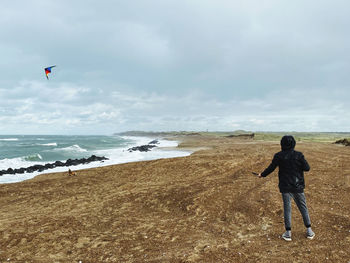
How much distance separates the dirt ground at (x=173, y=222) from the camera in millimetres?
5520

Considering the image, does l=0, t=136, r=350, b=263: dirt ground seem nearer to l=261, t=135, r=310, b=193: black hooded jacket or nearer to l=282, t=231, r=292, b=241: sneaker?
l=282, t=231, r=292, b=241: sneaker

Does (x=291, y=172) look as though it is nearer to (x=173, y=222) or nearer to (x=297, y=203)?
(x=297, y=203)

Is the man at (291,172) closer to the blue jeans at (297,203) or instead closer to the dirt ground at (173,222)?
the blue jeans at (297,203)

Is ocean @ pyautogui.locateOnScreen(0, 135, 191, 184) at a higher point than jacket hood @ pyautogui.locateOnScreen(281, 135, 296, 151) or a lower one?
lower

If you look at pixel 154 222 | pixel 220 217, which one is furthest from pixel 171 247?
pixel 220 217

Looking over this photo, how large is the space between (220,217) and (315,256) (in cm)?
324

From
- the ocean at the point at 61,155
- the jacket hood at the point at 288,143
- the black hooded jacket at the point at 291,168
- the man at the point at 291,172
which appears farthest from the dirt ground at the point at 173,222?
the ocean at the point at 61,155

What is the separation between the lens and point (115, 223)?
7.75 m

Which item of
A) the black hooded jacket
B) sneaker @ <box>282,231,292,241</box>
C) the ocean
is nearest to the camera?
the black hooded jacket

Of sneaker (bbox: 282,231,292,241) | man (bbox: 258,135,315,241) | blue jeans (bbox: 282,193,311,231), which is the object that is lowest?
sneaker (bbox: 282,231,292,241)

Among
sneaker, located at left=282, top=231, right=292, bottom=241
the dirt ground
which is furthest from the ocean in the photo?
sneaker, located at left=282, top=231, right=292, bottom=241

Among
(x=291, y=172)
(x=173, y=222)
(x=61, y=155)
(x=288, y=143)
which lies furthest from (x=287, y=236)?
(x=61, y=155)

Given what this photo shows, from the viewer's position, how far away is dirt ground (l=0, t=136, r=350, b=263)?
5.52m

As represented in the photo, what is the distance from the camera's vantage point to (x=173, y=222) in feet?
25.1
